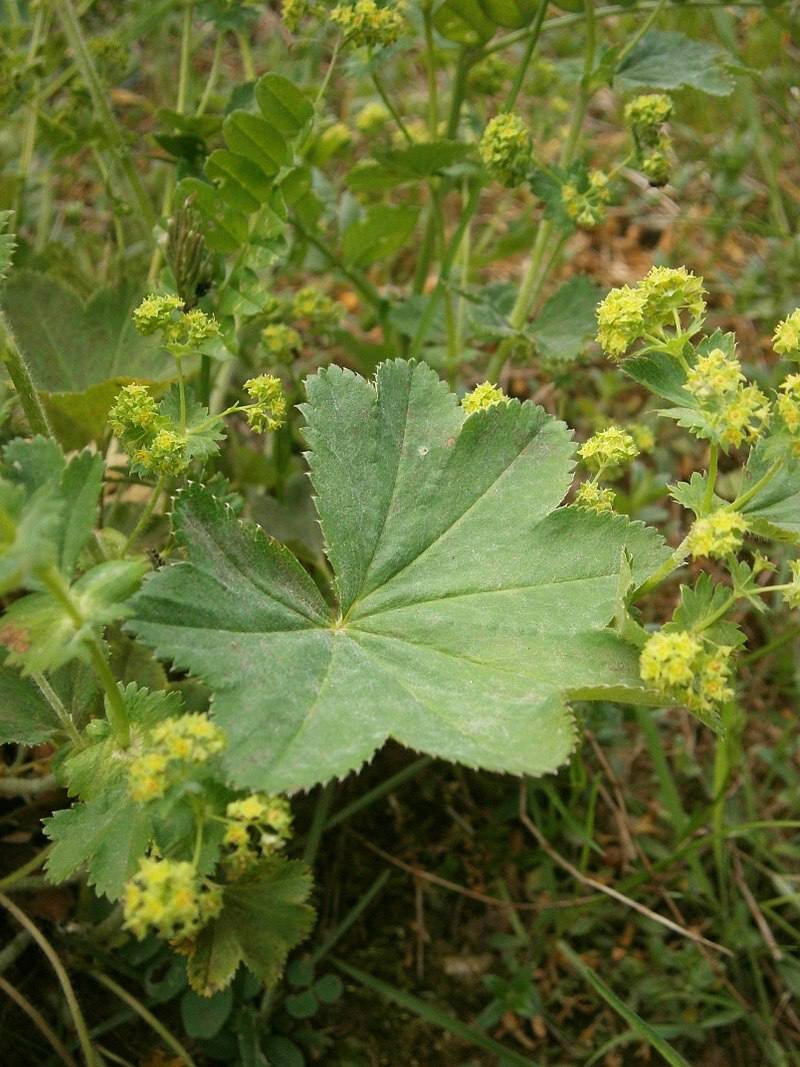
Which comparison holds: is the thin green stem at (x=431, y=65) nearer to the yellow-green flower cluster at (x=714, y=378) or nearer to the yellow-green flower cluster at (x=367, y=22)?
the yellow-green flower cluster at (x=367, y=22)

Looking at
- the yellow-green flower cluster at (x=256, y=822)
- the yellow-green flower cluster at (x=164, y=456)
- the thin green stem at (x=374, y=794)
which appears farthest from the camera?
the thin green stem at (x=374, y=794)

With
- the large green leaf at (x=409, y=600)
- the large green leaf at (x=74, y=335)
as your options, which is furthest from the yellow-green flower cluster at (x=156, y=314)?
the large green leaf at (x=74, y=335)

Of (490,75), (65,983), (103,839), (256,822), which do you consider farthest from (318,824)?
(490,75)

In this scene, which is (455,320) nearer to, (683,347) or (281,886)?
(683,347)

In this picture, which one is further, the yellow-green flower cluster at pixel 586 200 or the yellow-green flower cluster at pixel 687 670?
the yellow-green flower cluster at pixel 586 200

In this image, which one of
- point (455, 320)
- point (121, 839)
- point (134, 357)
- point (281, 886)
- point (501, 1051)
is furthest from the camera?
point (455, 320)

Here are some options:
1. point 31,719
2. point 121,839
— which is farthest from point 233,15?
point 121,839

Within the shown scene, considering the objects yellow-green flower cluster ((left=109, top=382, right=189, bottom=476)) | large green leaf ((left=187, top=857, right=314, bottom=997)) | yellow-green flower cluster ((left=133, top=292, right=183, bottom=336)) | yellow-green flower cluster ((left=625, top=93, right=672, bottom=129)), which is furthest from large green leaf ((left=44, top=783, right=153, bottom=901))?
yellow-green flower cluster ((left=625, top=93, right=672, bottom=129))

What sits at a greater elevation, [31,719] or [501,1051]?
[31,719]

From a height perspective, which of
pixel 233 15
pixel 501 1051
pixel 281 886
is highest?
pixel 233 15
